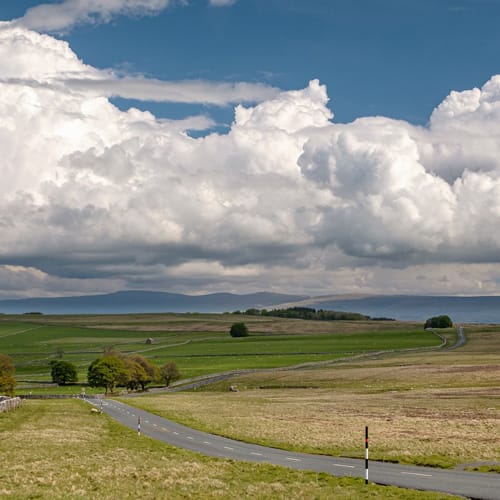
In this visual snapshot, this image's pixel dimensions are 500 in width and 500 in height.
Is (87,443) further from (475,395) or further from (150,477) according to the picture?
(475,395)

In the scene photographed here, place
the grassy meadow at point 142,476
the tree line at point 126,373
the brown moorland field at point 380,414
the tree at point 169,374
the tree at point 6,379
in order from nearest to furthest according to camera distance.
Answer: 1. the grassy meadow at point 142,476
2. the brown moorland field at point 380,414
3. the tree at point 6,379
4. the tree line at point 126,373
5. the tree at point 169,374

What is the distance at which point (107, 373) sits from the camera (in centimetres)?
13188

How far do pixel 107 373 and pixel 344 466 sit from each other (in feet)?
341

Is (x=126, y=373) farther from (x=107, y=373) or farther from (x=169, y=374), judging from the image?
(x=169, y=374)

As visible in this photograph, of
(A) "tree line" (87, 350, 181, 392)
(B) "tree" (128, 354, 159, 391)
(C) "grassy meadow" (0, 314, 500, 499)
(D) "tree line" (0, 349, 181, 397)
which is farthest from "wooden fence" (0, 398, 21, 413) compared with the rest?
(B) "tree" (128, 354, 159, 391)

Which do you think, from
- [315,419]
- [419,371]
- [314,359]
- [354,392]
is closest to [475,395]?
[354,392]

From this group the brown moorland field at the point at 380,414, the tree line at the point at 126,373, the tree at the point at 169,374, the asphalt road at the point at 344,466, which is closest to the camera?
the asphalt road at the point at 344,466

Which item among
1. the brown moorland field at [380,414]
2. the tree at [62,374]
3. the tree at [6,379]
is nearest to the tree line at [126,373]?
the tree at [62,374]

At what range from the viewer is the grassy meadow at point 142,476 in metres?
26.1

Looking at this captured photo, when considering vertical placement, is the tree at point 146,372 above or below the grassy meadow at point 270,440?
below

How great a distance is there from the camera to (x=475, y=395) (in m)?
78.4

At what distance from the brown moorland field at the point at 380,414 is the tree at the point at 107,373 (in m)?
19.8

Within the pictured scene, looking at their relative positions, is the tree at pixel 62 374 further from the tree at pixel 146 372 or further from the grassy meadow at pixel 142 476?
the grassy meadow at pixel 142 476

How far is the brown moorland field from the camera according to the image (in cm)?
3966
